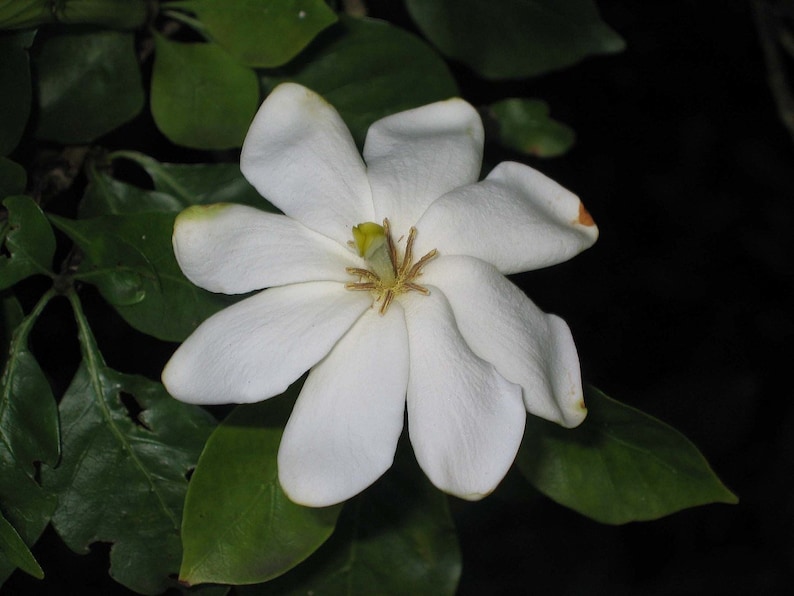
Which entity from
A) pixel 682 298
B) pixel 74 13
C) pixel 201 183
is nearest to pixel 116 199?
pixel 201 183

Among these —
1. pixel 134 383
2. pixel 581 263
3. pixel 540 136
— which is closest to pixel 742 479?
pixel 581 263

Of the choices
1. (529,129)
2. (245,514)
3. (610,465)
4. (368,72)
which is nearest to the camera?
(245,514)

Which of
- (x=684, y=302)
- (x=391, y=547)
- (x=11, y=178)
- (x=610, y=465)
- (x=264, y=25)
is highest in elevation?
(x=264, y=25)

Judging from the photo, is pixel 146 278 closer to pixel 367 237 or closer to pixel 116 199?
pixel 116 199

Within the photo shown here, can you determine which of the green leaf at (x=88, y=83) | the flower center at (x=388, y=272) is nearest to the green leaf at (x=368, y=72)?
the green leaf at (x=88, y=83)

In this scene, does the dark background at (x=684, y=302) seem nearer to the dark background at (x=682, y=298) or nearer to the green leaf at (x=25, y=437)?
the dark background at (x=682, y=298)

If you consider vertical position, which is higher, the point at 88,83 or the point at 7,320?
the point at 88,83

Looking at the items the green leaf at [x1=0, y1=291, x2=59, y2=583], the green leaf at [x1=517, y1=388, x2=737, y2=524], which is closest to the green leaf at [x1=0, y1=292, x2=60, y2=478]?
the green leaf at [x1=0, y1=291, x2=59, y2=583]

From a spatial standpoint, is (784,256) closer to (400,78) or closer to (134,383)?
(400,78)
